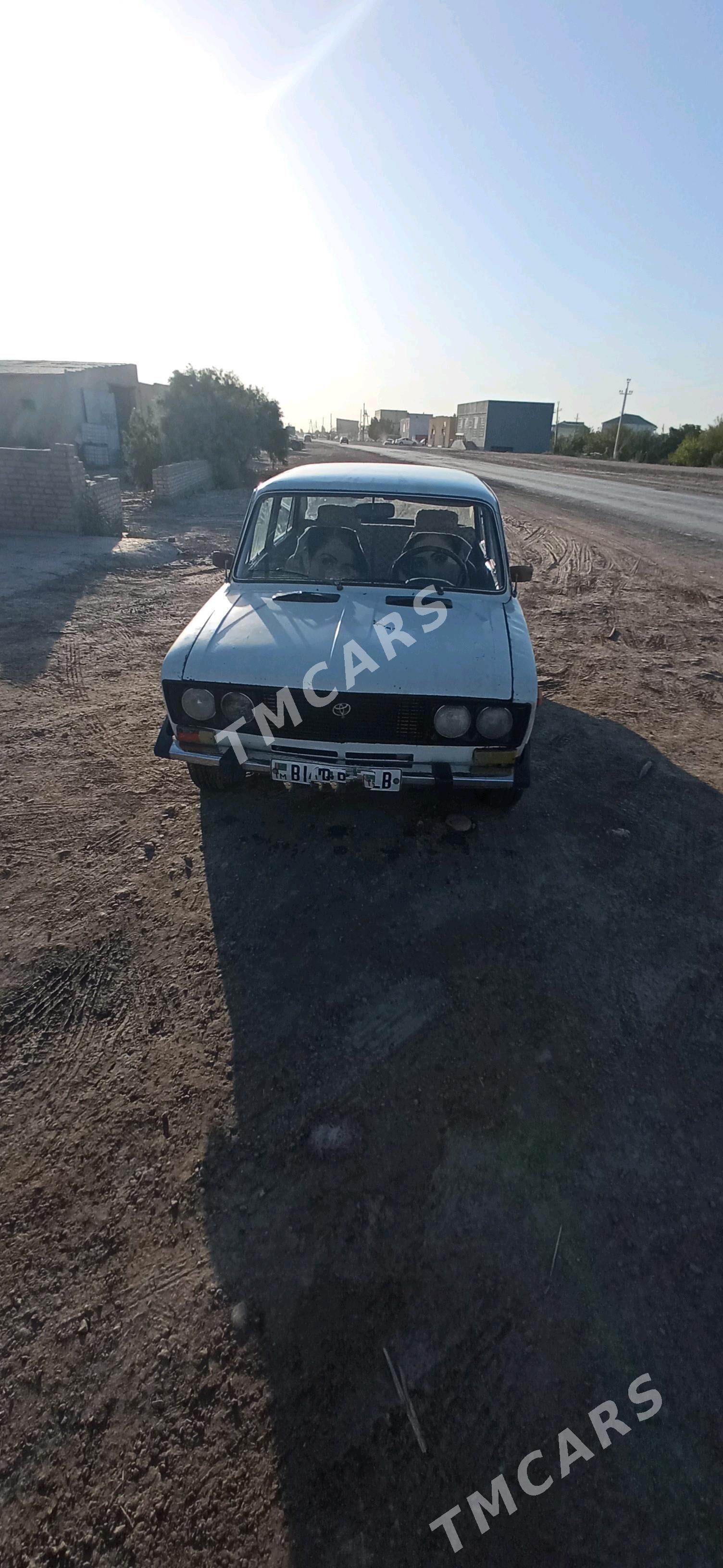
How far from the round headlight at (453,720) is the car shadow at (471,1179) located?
68 centimetres

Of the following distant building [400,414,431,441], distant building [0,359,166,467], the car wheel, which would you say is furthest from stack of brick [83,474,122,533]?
distant building [400,414,431,441]

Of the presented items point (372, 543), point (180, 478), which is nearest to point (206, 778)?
point (372, 543)

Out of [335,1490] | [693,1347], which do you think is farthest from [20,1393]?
[693,1347]

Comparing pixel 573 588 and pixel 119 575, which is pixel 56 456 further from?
pixel 573 588

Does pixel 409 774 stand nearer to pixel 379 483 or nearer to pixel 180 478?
pixel 379 483

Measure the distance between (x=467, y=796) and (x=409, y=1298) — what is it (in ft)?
7.21

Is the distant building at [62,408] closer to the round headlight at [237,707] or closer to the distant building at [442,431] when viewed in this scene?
the round headlight at [237,707]

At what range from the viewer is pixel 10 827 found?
3695 mm

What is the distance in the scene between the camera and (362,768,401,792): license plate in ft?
10.3

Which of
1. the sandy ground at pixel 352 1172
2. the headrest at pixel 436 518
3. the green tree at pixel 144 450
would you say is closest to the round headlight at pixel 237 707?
the sandy ground at pixel 352 1172

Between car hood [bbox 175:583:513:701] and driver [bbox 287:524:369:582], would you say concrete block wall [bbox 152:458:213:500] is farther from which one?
car hood [bbox 175:583:513:701]

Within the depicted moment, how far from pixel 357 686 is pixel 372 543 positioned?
5.46ft

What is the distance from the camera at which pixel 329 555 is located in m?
4.13

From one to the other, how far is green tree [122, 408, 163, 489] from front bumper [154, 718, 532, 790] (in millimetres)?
16432
